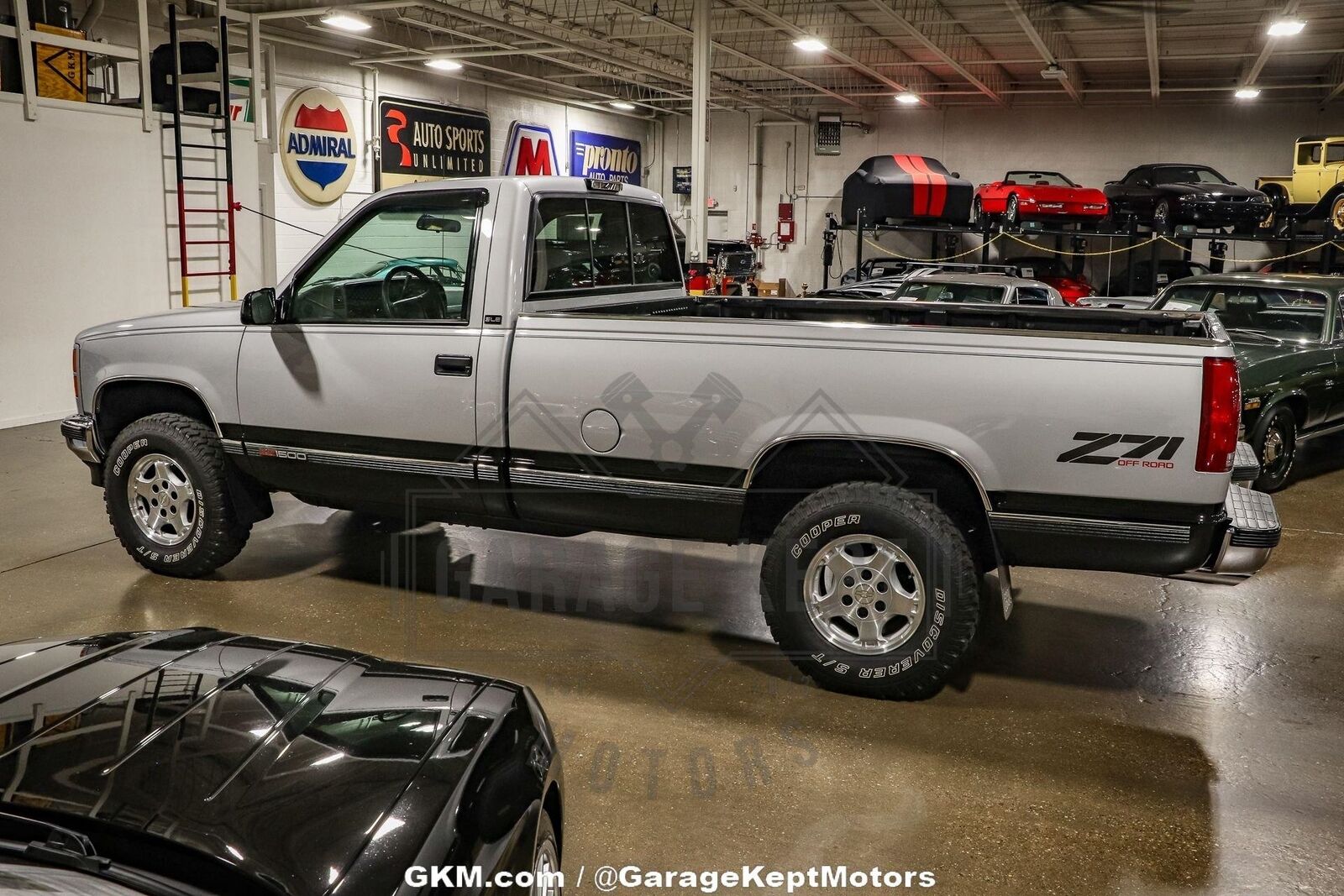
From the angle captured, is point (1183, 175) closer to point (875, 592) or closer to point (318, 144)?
point (318, 144)

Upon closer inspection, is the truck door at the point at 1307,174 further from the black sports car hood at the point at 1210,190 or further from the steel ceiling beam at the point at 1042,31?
the steel ceiling beam at the point at 1042,31

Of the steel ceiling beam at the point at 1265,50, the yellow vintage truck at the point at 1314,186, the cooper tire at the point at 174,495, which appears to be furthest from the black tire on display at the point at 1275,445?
the yellow vintage truck at the point at 1314,186

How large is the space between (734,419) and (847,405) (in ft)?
1.46

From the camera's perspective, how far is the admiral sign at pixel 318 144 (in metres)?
16.6

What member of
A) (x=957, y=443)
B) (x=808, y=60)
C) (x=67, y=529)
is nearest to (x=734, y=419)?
(x=957, y=443)

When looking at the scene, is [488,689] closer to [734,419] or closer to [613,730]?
[613,730]

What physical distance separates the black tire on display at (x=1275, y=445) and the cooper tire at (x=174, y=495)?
6877 mm

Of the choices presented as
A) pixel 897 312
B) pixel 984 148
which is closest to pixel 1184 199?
pixel 984 148

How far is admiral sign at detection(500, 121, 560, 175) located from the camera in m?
22.7

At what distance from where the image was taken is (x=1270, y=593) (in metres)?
5.77

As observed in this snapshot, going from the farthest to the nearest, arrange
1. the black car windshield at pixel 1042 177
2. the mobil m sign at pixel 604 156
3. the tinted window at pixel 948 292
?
the mobil m sign at pixel 604 156 < the black car windshield at pixel 1042 177 < the tinted window at pixel 948 292

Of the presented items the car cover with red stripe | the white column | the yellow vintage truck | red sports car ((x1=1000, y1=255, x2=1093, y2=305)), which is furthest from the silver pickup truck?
the yellow vintage truck

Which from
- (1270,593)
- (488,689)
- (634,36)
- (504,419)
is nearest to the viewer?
(488,689)

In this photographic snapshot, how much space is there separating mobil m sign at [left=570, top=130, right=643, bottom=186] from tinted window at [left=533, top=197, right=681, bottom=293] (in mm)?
19093
